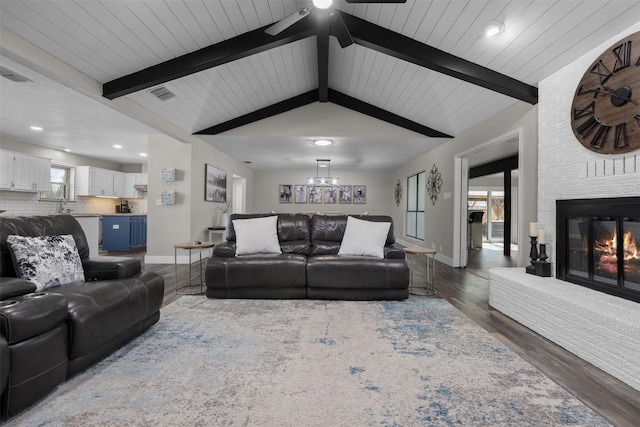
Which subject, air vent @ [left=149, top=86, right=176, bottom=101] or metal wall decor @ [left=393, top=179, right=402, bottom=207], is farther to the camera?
metal wall decor @ [left=393, top=179, right=402, bottom=207]

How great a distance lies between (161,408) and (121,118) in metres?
4.69

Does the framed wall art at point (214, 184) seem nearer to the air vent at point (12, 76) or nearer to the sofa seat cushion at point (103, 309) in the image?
the air vent at point (12, 76)

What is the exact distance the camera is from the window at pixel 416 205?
7.75m

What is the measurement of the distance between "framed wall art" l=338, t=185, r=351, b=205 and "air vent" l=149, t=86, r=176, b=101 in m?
6.89

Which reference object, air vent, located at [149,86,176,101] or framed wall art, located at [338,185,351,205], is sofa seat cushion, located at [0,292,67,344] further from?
framed wall art, located at [338,185,351,205]

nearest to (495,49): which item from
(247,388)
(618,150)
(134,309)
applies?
(618,150)

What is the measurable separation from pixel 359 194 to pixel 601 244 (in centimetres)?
813

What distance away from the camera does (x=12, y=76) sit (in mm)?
3453

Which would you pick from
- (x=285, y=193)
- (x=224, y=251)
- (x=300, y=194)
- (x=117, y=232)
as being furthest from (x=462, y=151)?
(x=117, y=232)

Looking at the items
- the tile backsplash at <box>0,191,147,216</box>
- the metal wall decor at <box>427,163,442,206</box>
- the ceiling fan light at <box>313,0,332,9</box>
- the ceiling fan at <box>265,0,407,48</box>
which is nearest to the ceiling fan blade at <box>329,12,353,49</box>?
the ceiling fan at <box>265,0,407,48</box>

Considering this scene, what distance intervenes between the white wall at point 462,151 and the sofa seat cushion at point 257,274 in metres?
2.56

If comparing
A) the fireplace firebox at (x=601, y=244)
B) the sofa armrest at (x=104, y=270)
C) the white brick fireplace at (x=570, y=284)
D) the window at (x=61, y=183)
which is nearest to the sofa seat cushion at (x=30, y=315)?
the sofa armrest at (x=104, y=270)

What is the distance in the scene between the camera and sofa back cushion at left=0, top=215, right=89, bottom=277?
77.8 inches

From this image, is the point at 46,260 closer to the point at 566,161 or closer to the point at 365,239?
the point at 365,239
